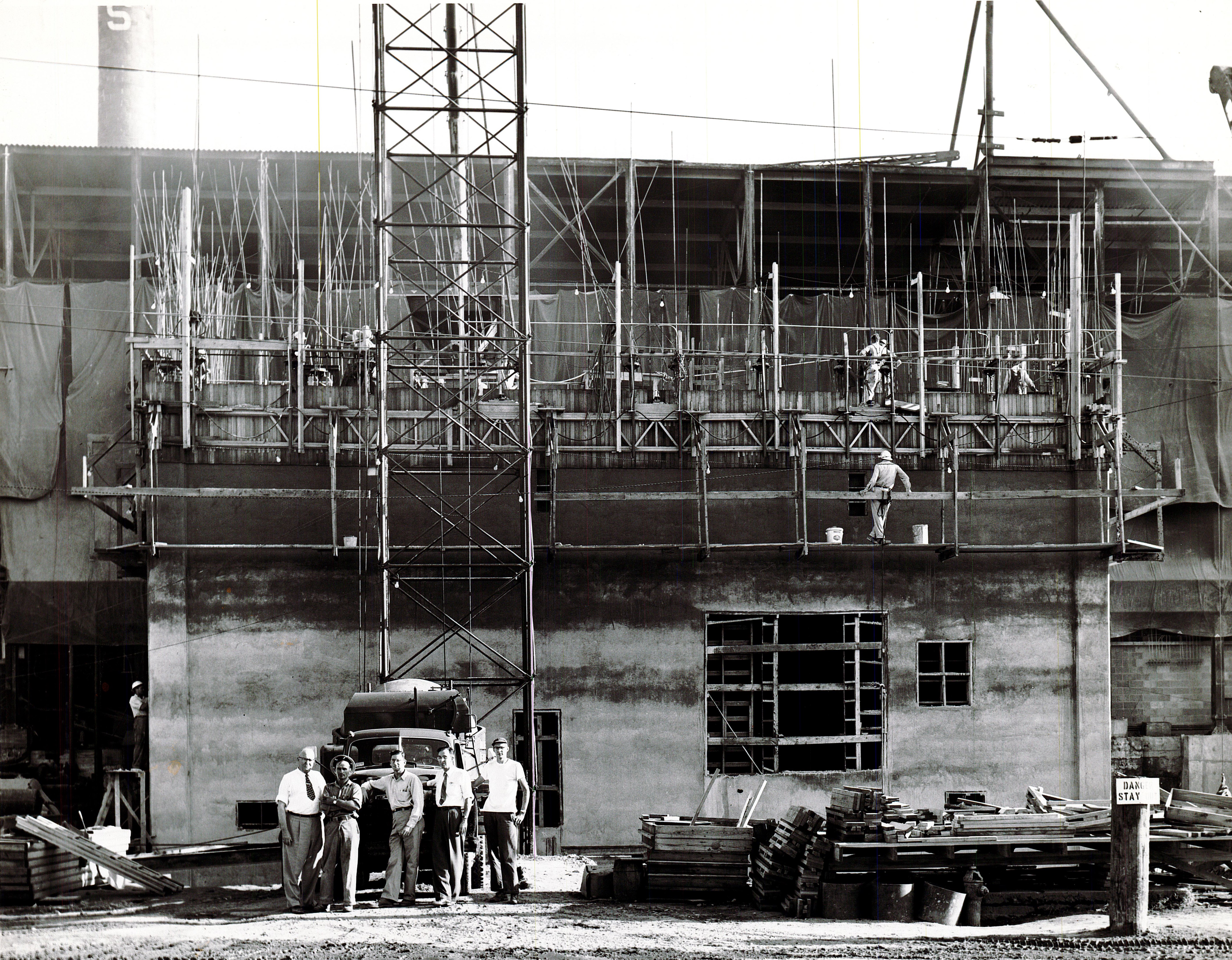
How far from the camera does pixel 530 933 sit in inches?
636

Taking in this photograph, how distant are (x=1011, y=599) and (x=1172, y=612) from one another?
10.8 m

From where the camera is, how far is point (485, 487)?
24.7 meters

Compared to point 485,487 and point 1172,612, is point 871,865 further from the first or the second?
point 1172,612

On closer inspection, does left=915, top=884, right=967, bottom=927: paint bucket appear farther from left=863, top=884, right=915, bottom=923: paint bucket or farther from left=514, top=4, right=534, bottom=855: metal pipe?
left=514, top=4, right=534, bottom=855: metal pipe

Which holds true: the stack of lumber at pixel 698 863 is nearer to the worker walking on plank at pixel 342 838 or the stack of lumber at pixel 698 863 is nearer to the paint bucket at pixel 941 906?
the paint bucket at pixel 941 906

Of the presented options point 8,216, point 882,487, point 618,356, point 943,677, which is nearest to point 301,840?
point 618,356

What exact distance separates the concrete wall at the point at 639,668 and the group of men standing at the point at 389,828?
20.9 feet

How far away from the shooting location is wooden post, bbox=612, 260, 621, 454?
2527cm

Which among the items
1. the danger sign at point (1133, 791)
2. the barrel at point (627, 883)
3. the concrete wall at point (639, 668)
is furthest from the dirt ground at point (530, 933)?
the concrete wall at point (639, 668)

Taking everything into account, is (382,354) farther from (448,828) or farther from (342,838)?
(342,838)

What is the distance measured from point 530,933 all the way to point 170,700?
989 cm

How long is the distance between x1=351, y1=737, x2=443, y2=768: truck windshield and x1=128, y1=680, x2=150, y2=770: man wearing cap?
5.89m

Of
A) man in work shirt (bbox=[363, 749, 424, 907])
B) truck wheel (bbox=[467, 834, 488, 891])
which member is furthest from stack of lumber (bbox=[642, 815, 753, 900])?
man in work shirt (bbox=[363, 749, 424, 907])

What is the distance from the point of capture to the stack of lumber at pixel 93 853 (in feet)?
57.5
